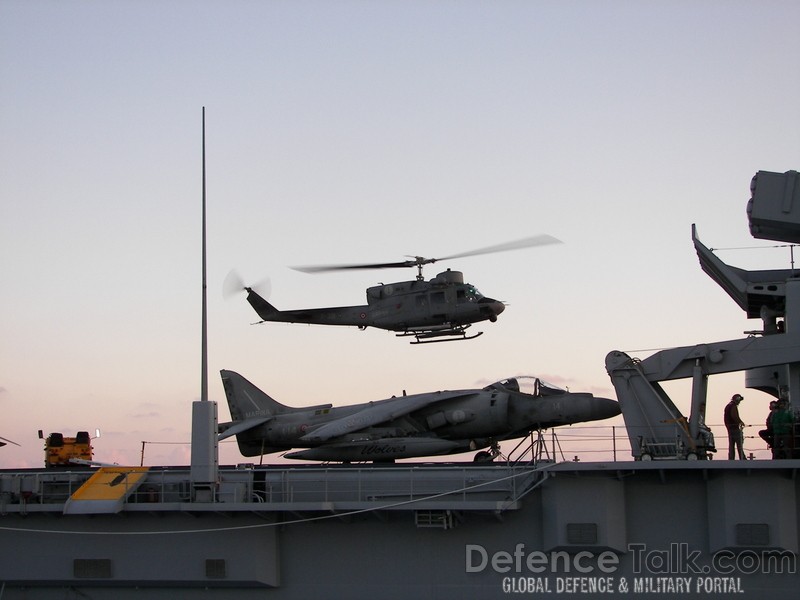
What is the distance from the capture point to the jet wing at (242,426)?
32.4 m

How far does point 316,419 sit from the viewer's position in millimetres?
32156

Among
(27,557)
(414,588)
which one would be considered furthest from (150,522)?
(414,588)

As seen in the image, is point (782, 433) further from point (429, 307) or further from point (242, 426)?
point (242, 426)

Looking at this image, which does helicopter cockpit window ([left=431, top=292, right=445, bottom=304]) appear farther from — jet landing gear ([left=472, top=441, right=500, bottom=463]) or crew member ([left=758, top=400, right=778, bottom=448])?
crew member ([left=758, top=400, right=778, bottom=448])

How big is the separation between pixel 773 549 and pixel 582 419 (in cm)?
1030

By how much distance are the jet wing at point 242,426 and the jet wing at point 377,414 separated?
3.04 meters

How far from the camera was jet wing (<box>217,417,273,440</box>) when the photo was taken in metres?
32.4

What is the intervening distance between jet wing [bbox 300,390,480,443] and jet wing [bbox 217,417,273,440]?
304 centimetres

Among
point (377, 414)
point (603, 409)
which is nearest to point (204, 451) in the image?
point (377, 414)

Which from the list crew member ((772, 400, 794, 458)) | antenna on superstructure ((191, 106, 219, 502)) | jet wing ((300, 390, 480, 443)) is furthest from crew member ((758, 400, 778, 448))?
antenna on superstructure ((191, 106, 219, 502))

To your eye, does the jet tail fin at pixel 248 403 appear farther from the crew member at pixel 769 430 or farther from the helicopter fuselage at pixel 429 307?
the crew member at pixel 769 430

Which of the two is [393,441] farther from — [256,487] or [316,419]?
[256,487]

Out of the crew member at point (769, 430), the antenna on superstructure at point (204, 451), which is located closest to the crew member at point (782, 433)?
the crew member at point (769, 430)

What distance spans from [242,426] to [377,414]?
5.77 m
